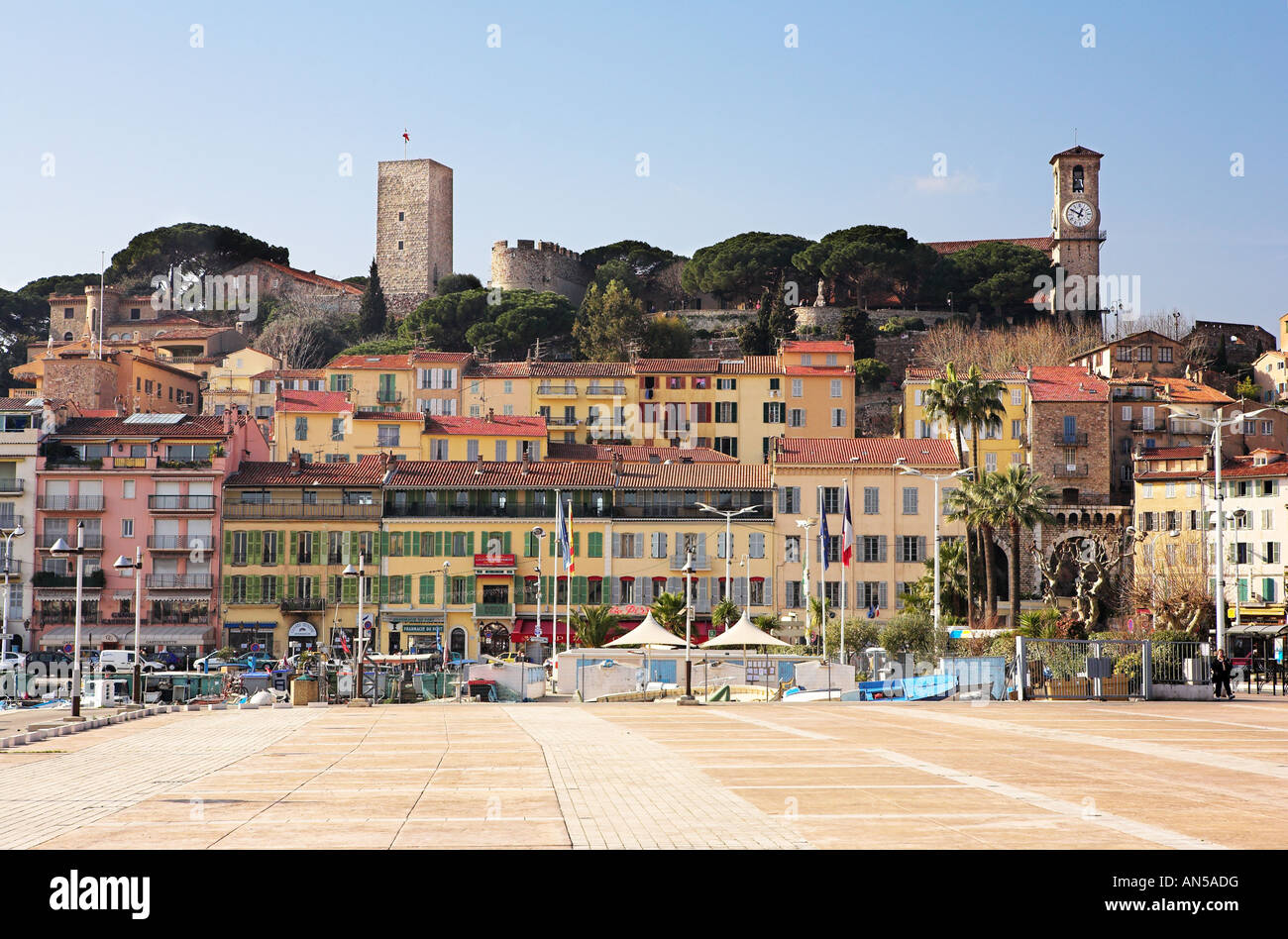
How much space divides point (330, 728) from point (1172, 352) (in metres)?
96.2

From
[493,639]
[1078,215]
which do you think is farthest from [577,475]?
[1078,215]

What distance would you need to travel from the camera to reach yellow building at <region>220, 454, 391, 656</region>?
75.1m

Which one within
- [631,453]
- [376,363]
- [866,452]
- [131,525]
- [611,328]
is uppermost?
[611,328]

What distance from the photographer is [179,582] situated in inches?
2960

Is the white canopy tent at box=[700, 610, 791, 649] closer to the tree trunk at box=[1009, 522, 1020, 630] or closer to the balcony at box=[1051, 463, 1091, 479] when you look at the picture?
the tree trunk at box=[1009, 522, 1020, 630]

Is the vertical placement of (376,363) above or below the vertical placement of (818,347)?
below

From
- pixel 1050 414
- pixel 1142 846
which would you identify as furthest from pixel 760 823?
pixel 1050 414

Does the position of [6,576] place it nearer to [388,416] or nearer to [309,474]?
[309,474]

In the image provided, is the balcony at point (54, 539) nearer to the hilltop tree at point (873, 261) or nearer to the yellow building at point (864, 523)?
the yellow building at point (864, 523)

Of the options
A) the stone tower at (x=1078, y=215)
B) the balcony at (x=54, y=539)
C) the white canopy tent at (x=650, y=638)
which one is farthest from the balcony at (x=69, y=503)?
the stone tower at (x=1078, y=215)

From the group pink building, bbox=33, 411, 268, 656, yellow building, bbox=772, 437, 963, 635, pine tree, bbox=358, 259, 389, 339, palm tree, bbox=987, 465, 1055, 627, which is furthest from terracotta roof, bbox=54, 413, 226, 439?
pine tree, bbox=358, 259, 389, 339

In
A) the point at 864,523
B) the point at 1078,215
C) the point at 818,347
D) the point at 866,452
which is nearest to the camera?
the point at 864,523

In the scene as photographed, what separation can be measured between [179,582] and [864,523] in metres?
34.4

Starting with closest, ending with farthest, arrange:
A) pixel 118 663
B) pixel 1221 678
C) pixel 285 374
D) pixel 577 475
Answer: pixel 1221 678
pixel 118 663
pixel 577 475
pixel 285 374
